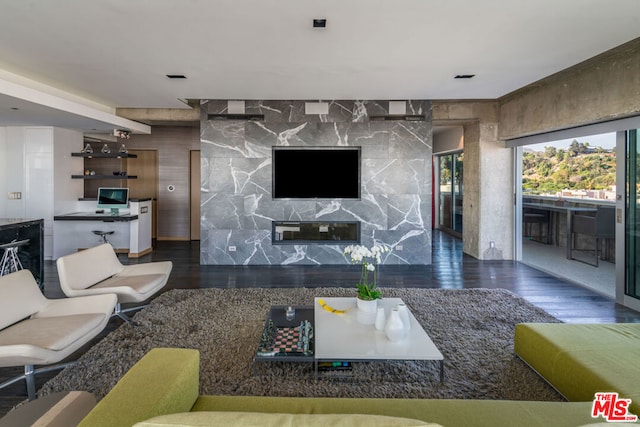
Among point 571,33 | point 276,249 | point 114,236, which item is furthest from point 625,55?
point 114,236

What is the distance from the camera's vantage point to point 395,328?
2447 mm

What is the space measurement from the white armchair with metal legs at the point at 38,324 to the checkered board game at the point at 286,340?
4.04 ft

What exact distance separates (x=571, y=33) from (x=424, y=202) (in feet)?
10.7

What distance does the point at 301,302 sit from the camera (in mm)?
4031

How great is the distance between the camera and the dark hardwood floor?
12.7ft

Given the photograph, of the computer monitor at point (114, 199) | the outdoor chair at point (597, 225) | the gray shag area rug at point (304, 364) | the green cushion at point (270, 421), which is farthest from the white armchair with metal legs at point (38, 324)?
the outdoor chair at point (597, 225)

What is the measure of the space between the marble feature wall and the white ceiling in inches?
32.2

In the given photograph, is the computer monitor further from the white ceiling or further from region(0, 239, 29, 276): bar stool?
region(0, 239, 29, 276): bar stool

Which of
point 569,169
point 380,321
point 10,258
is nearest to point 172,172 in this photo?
point 10,258

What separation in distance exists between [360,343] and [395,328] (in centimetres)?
26

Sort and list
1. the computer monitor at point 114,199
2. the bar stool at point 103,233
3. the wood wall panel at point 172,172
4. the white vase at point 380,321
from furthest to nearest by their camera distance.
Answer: the wood wall panel at point 172,172, the computer monitor at point 114,199, the bar stool at point 103,233, the white vase at point 380,321

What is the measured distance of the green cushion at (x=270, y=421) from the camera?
2.78ft

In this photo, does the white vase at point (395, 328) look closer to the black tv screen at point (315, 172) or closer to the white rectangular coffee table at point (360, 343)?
the white rectangular coffee table at point (360, 343)

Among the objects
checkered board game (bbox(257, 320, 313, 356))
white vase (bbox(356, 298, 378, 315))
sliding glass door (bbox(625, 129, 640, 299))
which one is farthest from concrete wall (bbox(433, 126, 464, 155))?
checkered board game (bbox(257, 320, 313, 356))
